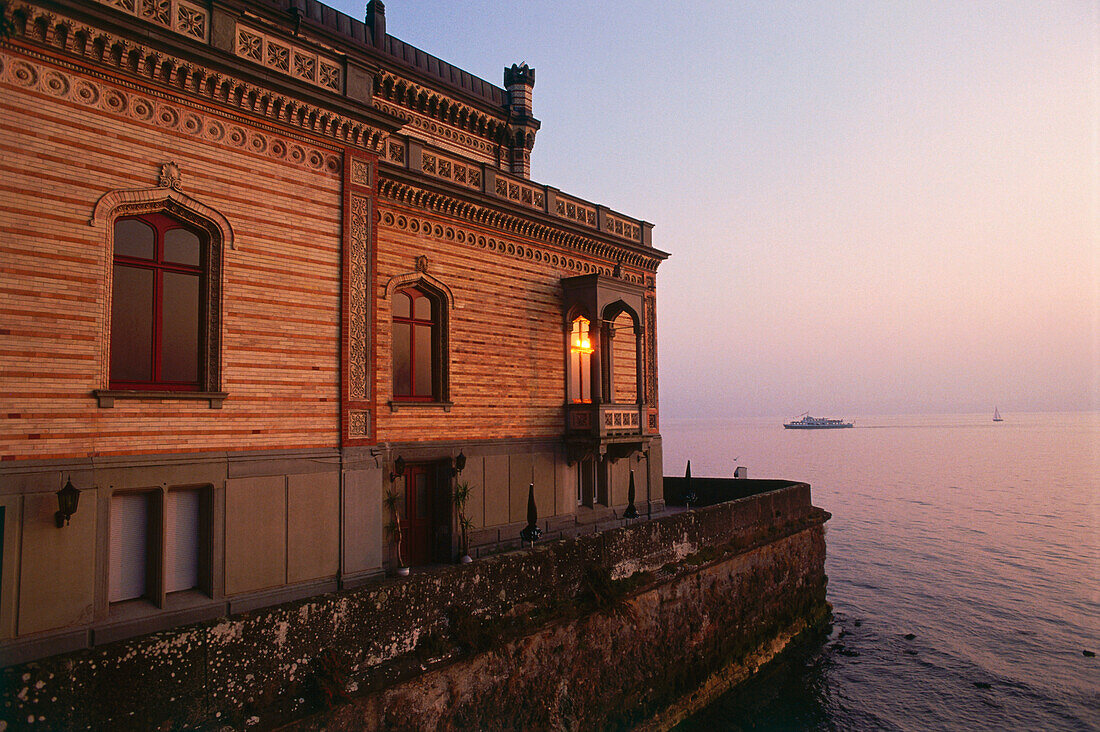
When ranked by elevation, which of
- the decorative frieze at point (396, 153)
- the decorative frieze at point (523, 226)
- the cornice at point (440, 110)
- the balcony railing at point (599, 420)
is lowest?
the balcony railing at point (599, 420)

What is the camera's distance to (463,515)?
1683cm

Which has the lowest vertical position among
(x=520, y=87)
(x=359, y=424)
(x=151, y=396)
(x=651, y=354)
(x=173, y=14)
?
(x=359, y=424)

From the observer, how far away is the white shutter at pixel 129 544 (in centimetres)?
1022

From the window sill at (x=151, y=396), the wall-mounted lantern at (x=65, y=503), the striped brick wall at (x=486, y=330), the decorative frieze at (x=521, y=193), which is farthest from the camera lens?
the decorative frieze at (x=521, y=193)

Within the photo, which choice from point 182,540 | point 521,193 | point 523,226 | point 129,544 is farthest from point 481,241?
point 129,544

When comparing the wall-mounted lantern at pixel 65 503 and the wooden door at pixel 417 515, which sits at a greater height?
the wall-mounted lantern at pixel 65 503

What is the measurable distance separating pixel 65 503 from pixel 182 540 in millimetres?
2154

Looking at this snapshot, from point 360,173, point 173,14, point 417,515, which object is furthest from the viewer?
point 417,515

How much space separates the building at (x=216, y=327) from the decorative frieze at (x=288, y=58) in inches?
2.2

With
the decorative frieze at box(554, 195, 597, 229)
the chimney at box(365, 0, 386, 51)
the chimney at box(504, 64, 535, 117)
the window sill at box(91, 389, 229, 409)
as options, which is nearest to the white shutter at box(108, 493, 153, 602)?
the window sill at box(91, 389, 229, 409)

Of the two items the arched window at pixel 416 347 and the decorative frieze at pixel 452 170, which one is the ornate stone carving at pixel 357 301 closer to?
the arched window at pixel 416 347

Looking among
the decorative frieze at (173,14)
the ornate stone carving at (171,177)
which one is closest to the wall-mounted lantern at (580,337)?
the ornate stone carving at (171,177)

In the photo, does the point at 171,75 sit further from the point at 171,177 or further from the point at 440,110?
the point at 440,110

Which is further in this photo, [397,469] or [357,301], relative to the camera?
[397,469]
